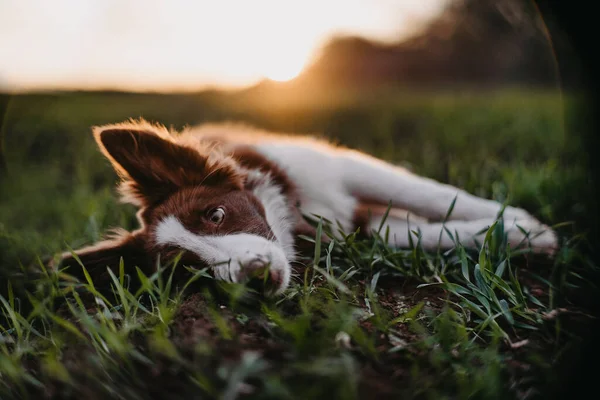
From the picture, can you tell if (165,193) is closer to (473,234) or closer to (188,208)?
(188,208)

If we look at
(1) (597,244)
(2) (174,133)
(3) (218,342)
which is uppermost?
(2) (174,133)

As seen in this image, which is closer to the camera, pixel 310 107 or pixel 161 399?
pixel 161 399

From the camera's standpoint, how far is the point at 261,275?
2.01 meters

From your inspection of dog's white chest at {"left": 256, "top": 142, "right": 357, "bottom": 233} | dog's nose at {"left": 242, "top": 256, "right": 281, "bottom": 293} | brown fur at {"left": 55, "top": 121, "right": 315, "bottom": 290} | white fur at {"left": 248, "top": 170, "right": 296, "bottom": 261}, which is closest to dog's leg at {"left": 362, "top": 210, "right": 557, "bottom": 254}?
dog's white chest at {"left": 256, "top": 142, "right": 357, "bottom": 233}

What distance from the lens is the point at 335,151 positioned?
364cm

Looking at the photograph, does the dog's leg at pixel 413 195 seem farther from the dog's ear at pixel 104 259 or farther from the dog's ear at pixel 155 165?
the dog's ear at pixel 104 259

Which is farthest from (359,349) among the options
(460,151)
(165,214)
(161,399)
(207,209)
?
(460,151)

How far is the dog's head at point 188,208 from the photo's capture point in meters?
2.27

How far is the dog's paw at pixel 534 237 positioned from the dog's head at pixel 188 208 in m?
1.35

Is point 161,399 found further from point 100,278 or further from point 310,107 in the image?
point 310,107

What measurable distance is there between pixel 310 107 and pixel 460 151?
10.4 feet

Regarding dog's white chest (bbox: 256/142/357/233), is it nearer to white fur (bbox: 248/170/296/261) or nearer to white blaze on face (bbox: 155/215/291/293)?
white fur (bbox: 248/170/296/261)

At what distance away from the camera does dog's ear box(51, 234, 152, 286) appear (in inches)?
96.2

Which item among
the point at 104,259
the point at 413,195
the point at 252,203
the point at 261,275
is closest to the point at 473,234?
the point at 413,195
